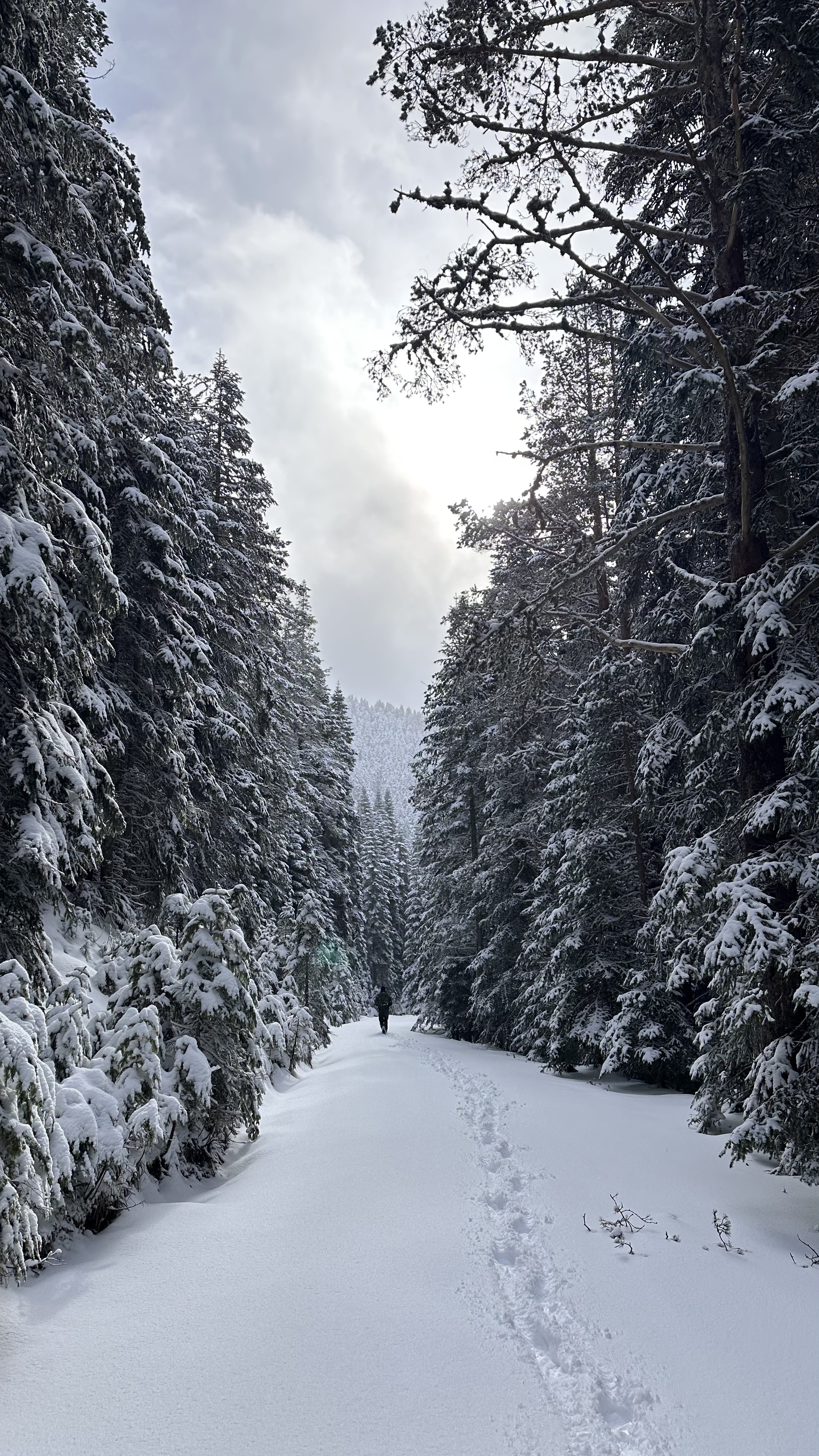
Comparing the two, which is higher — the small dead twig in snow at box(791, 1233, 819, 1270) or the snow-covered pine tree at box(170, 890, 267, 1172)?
the snow-covered pine tree at box(170, 890, 267, 1172)

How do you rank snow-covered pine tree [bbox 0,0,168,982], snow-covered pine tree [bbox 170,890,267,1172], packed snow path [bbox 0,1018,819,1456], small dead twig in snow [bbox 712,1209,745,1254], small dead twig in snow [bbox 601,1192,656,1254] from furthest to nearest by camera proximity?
1. snow-covered pine tree [bbox 170,890,267,1172]
2. snow-covered pine tree [bbox 0,0,168,982]
3. small dead twig in snow [bbox 601,1192,656,1254]
4. small dead twig in snow [bbox 712,1209,745,1254]
5. packed snow path [bbox 0,1018,819,1456]

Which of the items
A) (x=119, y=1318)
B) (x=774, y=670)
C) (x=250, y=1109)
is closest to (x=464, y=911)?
(x=250, y=1109)

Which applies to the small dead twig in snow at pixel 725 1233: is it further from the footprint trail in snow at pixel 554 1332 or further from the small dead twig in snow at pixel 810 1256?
the footprint trail in snow at pixel 554 1332

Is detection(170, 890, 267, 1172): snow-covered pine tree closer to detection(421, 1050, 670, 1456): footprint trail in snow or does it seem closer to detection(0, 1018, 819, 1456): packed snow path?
detection(0, 1018, 819, 1456): packed snow path

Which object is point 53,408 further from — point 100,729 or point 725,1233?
point 725,1233

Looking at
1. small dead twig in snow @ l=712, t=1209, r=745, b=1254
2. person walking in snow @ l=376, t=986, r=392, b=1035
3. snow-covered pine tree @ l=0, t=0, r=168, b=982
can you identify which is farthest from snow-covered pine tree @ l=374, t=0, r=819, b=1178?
person walking in snow @ l=376, t=986, r=392, b=1035

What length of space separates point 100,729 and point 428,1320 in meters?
8.36

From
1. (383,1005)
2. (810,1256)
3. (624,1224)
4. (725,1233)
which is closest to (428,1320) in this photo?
(624,1224)

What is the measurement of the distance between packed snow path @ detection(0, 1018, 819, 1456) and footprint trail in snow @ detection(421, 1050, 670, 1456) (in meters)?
0.01

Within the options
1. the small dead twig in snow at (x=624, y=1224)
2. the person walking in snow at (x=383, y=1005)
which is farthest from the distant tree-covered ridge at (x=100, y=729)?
the person walking in snow at (x=383, y=1005)

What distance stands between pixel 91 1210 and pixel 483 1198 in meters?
2.85

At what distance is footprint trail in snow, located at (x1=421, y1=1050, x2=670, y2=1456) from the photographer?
9.25 feet

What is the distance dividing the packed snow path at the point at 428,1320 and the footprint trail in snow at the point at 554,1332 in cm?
1

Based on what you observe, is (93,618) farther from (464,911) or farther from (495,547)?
(464,911)
